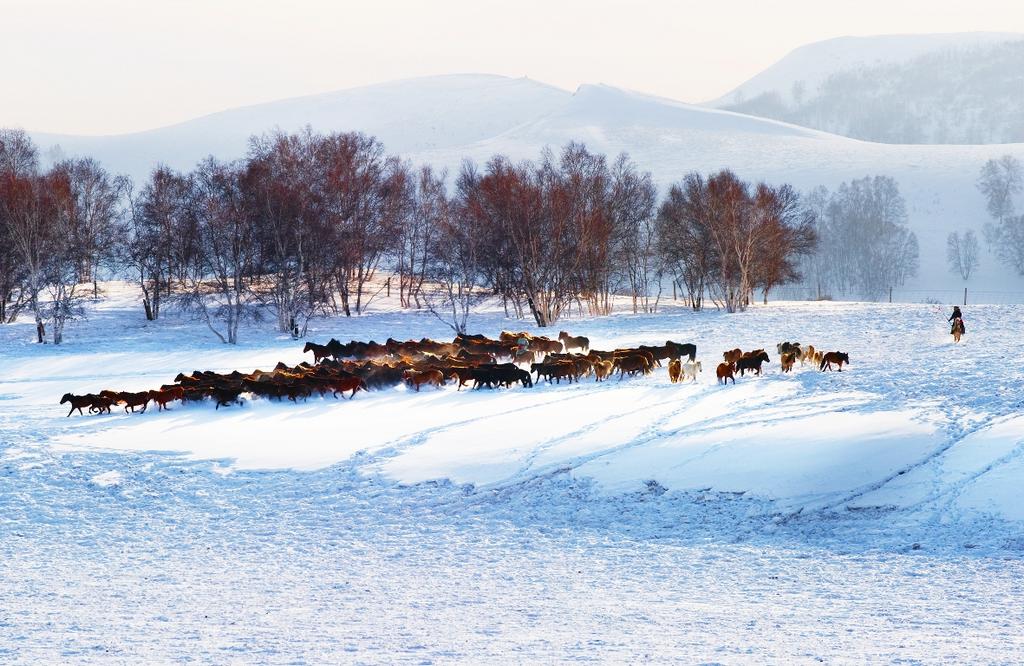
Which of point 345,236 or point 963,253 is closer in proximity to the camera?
point 345,236

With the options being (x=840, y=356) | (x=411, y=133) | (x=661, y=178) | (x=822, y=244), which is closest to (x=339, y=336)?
(x=840, y=356)

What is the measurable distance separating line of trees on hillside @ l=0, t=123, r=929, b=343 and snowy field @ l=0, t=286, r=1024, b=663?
69.2 feet

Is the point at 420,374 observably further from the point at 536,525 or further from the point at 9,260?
the point at 9,260

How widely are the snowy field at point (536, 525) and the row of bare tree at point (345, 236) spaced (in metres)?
21.0

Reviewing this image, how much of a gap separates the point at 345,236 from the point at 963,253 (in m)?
78.4

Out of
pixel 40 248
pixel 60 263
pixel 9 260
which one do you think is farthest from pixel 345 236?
pixel 9 260

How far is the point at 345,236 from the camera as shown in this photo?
51.1 metres

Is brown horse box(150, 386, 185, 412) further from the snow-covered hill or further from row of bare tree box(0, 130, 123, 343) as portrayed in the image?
the snow-covered hill

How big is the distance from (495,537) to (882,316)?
3396 cm

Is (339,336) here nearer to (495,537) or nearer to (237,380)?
(237,380)

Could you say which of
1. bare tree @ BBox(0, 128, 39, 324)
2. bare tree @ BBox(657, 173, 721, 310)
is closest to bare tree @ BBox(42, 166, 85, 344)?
bare tree @ BBox(0, 128, 39, 324)

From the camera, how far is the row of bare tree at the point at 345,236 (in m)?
43.0

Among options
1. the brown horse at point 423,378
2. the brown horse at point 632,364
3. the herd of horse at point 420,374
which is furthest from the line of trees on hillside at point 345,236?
the brown horse at point 632,364

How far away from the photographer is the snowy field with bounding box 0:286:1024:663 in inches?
341
